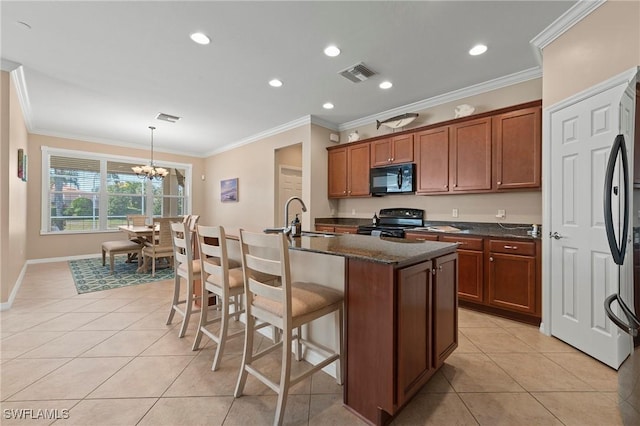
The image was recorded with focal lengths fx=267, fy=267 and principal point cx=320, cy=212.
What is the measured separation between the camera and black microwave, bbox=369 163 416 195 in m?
3.91

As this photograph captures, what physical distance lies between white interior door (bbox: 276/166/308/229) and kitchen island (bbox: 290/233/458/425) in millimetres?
3899

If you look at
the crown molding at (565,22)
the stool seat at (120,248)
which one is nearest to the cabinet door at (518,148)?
the crown molding at (565,22)

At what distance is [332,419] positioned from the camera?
146 centimetres

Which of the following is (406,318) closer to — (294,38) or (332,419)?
(332,419)

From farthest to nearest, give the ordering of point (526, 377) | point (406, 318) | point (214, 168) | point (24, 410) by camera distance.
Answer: point (214, 168) → point (526, 377) → point (24, 410) → point (406, 318)

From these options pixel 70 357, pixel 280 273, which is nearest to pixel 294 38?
pixel 280 273

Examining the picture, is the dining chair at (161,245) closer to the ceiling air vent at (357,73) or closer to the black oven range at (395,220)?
the black oven range at (395,220)

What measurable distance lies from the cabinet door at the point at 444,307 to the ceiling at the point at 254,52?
6.71 ft

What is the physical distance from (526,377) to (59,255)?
7906mm

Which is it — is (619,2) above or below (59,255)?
above

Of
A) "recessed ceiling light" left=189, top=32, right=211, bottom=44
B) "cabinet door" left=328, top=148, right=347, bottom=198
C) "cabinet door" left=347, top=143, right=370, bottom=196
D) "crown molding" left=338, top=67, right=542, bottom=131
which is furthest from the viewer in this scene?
"cabinet door" left=328, top=148, right=347, bottom=198

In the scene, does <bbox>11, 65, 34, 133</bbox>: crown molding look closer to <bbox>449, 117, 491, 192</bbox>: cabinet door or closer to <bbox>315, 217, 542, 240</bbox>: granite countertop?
<bbox>315, 217, 542, 240</bbox>: granite countertop

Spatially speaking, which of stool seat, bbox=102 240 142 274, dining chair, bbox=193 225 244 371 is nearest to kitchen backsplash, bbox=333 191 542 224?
dining chair, bbox=193 225 244 371

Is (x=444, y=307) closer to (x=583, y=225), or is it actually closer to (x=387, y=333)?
(x=387, y=333)
